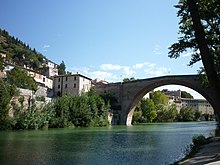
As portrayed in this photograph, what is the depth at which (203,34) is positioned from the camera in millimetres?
6816

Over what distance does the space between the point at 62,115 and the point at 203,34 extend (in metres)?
35.1

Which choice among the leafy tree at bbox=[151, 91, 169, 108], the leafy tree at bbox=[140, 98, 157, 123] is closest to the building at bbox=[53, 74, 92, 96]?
the leafy tree at bbox=[140, 98, 157, 123]

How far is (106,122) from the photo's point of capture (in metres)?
50.6

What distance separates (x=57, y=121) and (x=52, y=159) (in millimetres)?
27440

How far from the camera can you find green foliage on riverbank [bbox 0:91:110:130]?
3297 centimetres

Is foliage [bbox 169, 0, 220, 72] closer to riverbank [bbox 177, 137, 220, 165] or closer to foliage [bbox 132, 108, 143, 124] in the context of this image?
riverbank [bbox 177, 137, 220, 165]

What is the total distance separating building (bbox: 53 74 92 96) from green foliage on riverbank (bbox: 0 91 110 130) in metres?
12.5

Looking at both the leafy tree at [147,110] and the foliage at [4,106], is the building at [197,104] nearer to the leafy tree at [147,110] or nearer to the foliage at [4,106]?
the leafy tree at [147,110]

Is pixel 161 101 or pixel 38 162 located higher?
pixel 161 101

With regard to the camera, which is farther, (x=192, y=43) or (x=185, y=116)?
(x=185, y=116)

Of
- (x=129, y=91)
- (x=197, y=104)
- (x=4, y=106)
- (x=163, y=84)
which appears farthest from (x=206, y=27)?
(x=197, y=104)

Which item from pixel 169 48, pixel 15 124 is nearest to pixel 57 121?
pixel 15 124

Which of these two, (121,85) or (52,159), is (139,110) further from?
(52,159)

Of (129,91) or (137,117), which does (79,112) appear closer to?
(129,91)
